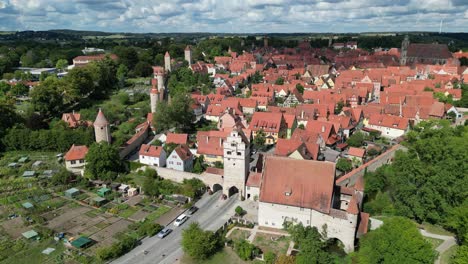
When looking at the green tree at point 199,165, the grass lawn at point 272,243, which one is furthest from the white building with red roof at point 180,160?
the grass lawn at point 272,243

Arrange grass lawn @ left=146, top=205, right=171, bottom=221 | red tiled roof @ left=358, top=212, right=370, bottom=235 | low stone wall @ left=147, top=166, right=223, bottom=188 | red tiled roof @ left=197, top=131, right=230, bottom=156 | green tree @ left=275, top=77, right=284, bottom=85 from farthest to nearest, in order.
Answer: green tree @ left=275, top=77, right=284, bottom=85
red tiled roof @ left=197, top=131, right=230, bottom=156
low stone wall @ left=147, top=166, right=223, bottom=188
grass lawn @ left=146, top=205, right=171, bottom=221
red tiled roof @ left=358, top=212, right=370, bottom=235

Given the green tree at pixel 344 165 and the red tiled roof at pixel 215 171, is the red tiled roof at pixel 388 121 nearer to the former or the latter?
the green tree at pixel 344 165

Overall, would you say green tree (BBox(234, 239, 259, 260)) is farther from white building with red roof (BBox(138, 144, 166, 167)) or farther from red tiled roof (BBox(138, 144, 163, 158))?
red tiled roof (BBox(138, 144, 163, 158))

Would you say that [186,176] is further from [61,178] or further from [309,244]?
[309,244]

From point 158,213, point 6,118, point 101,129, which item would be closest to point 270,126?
point 158,213

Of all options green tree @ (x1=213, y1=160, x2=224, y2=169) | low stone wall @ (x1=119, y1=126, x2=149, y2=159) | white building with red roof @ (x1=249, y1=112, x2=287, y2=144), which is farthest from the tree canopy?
low stone wall @ (x1=119, y1=126, x2=149, y2=159)

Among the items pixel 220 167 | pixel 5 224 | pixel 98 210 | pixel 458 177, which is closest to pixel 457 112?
pixel 458 177
